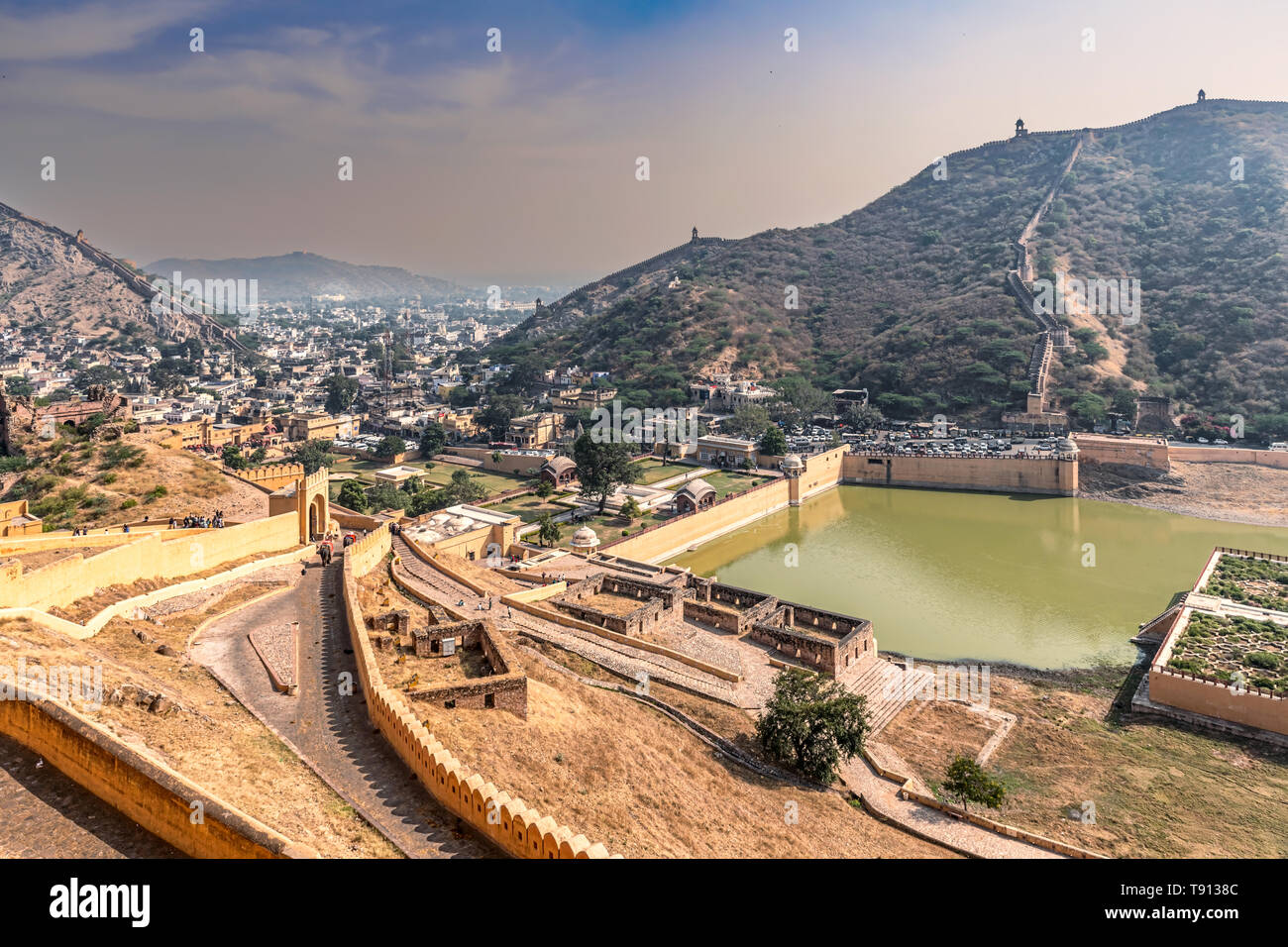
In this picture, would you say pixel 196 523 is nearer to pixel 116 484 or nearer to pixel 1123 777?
pixel 116 484

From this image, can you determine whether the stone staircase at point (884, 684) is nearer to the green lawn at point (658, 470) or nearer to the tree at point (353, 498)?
the tree at point (353, 498)

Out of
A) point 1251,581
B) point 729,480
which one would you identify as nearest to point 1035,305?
point 729,480

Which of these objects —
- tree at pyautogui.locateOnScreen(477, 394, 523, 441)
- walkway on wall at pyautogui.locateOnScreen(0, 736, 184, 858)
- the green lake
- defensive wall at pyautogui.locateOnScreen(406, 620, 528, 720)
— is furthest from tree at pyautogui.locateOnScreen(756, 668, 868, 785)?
tree at pyautogui.locateOnScreen(477, 394, 523, 441)
